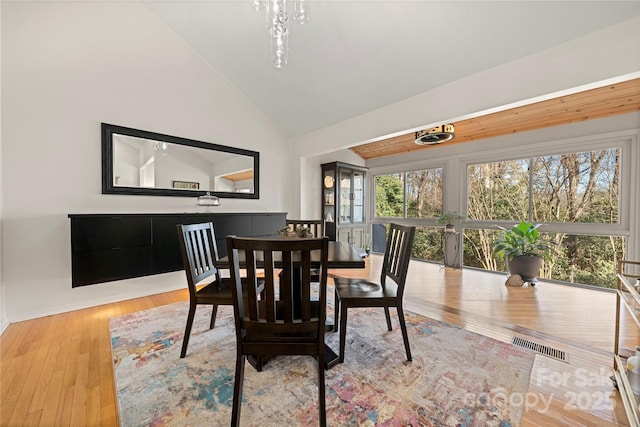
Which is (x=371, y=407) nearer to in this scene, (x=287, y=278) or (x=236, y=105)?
(x=287, y=278)

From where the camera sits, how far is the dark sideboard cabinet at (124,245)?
8.56 ft

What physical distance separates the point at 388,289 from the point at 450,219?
3113 mm

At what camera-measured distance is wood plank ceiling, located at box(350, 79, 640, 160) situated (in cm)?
292

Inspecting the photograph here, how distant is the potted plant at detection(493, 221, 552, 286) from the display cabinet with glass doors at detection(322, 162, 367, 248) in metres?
2.56

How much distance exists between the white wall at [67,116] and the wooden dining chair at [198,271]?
1.57 metres

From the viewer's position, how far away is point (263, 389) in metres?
1.53

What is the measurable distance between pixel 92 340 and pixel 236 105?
3379 mm

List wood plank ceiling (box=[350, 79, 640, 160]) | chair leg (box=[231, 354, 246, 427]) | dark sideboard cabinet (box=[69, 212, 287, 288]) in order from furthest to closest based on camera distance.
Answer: wood plank ceiling (box=[350, 79, 640, 160]) → dark sideboard cabinet (box=[69, 212, 287, 288]) → chair leg (box=[231, 354, 246, 427])

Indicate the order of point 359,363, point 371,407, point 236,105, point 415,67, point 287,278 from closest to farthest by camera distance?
point 287,278
point 371,407
point 359,363
point 415,67
point 236,105

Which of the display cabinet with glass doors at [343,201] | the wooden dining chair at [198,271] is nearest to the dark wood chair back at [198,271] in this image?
the wooden dining chair at [198,271]

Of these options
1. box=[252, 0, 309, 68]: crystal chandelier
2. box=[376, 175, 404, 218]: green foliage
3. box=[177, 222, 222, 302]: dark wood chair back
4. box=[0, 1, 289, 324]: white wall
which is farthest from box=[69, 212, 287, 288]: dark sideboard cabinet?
box=[376, 175, 404, 218]: green foliage

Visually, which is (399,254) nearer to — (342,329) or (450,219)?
(342,329)

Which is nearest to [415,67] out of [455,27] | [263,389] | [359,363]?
[455,27]

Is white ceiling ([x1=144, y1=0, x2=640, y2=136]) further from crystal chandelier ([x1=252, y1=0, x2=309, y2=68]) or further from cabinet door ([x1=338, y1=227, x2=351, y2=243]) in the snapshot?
cabinet door ([x1=338, y1=227, x2=351, y2=243])
